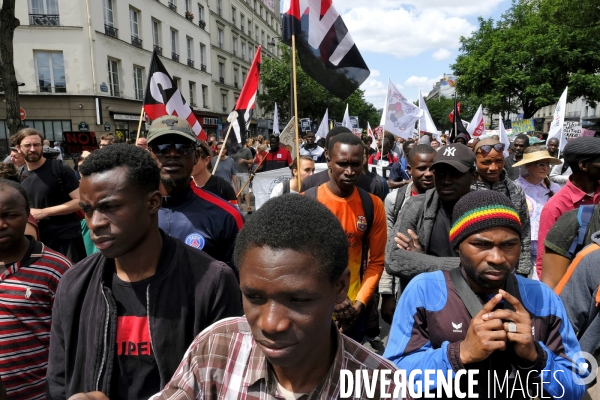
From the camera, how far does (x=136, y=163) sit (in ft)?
6.04

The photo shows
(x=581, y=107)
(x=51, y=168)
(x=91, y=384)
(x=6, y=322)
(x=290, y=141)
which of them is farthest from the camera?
(x=581, y=107)

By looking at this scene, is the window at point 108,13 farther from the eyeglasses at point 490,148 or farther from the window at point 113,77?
the eyeglasses at point 490,148

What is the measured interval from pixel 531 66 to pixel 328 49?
35.6 metres

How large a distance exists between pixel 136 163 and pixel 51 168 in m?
3.24

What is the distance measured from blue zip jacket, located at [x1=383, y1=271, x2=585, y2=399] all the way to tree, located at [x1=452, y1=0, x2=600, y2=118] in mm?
34816

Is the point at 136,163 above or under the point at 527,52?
under

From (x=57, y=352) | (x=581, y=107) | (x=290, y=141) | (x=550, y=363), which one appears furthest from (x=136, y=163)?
(x=581, y=107)

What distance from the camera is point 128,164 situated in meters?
1.81

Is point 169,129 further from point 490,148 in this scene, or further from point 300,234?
point 490,148

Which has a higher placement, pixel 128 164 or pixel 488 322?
pixel 128 164

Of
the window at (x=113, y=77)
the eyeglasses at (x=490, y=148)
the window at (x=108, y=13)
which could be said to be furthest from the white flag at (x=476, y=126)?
the window at (x=108, y=13)

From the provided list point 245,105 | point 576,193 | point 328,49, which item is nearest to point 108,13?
point 245,105

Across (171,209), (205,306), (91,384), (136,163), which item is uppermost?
(136,163)

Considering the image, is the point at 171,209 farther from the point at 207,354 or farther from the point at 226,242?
the point at 207,354
